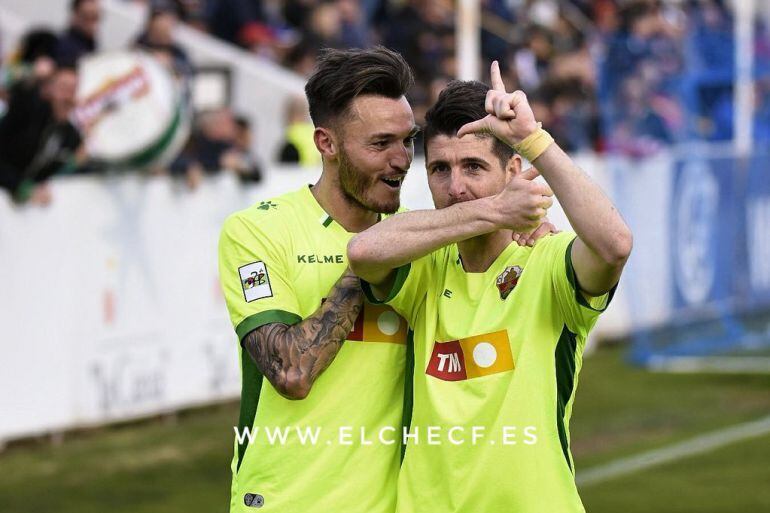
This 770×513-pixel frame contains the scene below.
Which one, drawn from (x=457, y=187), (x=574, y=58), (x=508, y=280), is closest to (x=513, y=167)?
(x=457, y=187)

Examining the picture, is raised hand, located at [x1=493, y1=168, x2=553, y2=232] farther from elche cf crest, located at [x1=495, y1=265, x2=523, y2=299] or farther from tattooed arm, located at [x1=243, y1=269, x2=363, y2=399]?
tattooed arm, located at [x1=243, y1=269, x2=363, y2=399]

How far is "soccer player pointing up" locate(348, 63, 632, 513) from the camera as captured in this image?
3713 millimetres

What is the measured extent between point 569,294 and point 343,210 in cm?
87

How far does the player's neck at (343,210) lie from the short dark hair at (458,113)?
14.1 inches

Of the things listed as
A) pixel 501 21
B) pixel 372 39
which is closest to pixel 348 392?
pixel 372 39

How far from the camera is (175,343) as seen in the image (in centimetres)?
1086

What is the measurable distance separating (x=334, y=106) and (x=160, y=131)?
661 centimetres

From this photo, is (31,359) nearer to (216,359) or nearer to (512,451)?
(216,359)

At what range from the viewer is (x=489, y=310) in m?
3.97

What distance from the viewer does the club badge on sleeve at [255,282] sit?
418cm

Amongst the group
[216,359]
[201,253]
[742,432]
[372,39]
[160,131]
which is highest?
[372,39]

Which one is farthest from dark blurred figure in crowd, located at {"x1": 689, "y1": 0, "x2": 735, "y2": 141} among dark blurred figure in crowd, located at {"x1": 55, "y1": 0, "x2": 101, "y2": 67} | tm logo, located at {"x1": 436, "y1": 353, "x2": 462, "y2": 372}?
tm logo, located at {"x1": 436, "y1": 353, "x2": 462, "y2": 372}

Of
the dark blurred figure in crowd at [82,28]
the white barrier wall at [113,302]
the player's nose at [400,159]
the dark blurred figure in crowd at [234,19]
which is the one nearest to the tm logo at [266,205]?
the player's nose at [400,159]

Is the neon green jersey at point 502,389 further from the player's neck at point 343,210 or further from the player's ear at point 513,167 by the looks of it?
the player's neck at point 343,210
